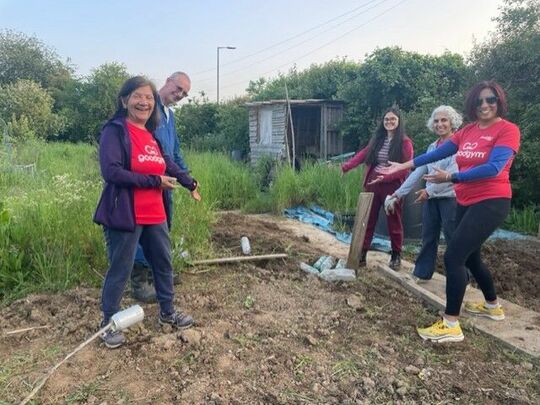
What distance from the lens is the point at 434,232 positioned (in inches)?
161

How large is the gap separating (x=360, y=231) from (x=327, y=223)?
2719mm

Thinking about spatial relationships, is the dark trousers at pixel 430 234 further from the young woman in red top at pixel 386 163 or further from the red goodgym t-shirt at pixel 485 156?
the red goodgym t-shirt at pixel 485 156

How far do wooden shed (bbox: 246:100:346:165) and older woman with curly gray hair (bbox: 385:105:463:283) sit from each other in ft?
28.7

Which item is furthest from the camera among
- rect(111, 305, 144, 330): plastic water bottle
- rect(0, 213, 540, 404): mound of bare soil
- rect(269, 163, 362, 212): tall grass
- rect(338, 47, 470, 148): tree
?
rect(338, 47, 470, 148): tree

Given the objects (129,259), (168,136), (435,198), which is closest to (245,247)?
(168,136)

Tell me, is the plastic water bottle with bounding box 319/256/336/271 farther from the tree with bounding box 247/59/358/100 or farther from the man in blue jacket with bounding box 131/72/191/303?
the tree with bounding box 247/59/358/100

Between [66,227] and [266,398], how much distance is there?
2.41 meters

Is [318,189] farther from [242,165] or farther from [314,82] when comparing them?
[314,82]

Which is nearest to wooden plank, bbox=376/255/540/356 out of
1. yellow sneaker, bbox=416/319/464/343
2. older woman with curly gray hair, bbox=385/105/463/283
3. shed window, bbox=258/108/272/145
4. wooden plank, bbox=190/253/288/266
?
older woman with curly gray hair, bbox=385/105/463/283

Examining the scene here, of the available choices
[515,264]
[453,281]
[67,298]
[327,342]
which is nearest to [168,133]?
[67,298]

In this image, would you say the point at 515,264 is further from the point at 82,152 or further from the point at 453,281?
the point at 82,152

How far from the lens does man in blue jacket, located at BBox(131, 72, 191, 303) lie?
3.47 m

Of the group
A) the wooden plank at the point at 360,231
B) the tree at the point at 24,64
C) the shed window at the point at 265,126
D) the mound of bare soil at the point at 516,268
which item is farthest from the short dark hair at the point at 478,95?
the tree at the point at 24,64

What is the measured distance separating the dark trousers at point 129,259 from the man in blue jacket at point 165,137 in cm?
51
